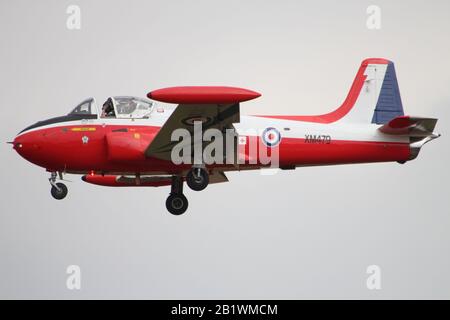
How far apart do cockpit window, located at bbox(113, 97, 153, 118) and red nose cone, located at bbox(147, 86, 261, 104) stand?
2.27m

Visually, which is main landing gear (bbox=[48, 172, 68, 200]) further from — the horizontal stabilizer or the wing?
the horizontal stabilizer

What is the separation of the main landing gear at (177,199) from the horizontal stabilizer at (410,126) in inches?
222

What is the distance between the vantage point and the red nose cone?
73.9 ft

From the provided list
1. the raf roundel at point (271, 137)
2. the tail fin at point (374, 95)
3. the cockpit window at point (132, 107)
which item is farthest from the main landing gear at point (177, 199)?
the tail fin at point (374, 95)

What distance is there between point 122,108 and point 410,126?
7.55 meters

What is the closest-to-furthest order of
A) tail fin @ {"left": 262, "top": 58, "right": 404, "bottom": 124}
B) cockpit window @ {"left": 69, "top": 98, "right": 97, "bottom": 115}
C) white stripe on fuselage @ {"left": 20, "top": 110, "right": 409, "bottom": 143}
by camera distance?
white stripe on fuselage @ {"left": 20, "top": 110, "right": 409, "bottom": 143}
cockpit window @ {"left": 69, "top": 98, "right": 97, "bottom": 115}
tail fin @ {"left": 262, "top": 58, "right": 404, "bottom": 124}

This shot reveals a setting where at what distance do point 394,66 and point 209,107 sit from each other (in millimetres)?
6488

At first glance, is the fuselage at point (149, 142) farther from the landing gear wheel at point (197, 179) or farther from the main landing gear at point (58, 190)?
the landing gear wheel at point (197, 179)

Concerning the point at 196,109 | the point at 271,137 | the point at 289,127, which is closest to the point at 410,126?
the point at 289,127

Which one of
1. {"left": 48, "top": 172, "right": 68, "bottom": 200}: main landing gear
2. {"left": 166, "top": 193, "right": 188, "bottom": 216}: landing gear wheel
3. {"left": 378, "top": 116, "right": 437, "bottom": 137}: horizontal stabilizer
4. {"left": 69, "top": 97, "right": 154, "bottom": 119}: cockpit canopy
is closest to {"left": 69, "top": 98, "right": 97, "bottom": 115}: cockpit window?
{"left": 69, "top": 97, "right": 154, "bottom": 119}: cockpit canopy

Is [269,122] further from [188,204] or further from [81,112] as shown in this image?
[81,112]

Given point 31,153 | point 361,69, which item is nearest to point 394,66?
point 361,69

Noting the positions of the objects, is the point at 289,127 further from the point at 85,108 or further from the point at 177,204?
the point at 85,108

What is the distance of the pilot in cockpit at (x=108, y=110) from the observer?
81.0ft
